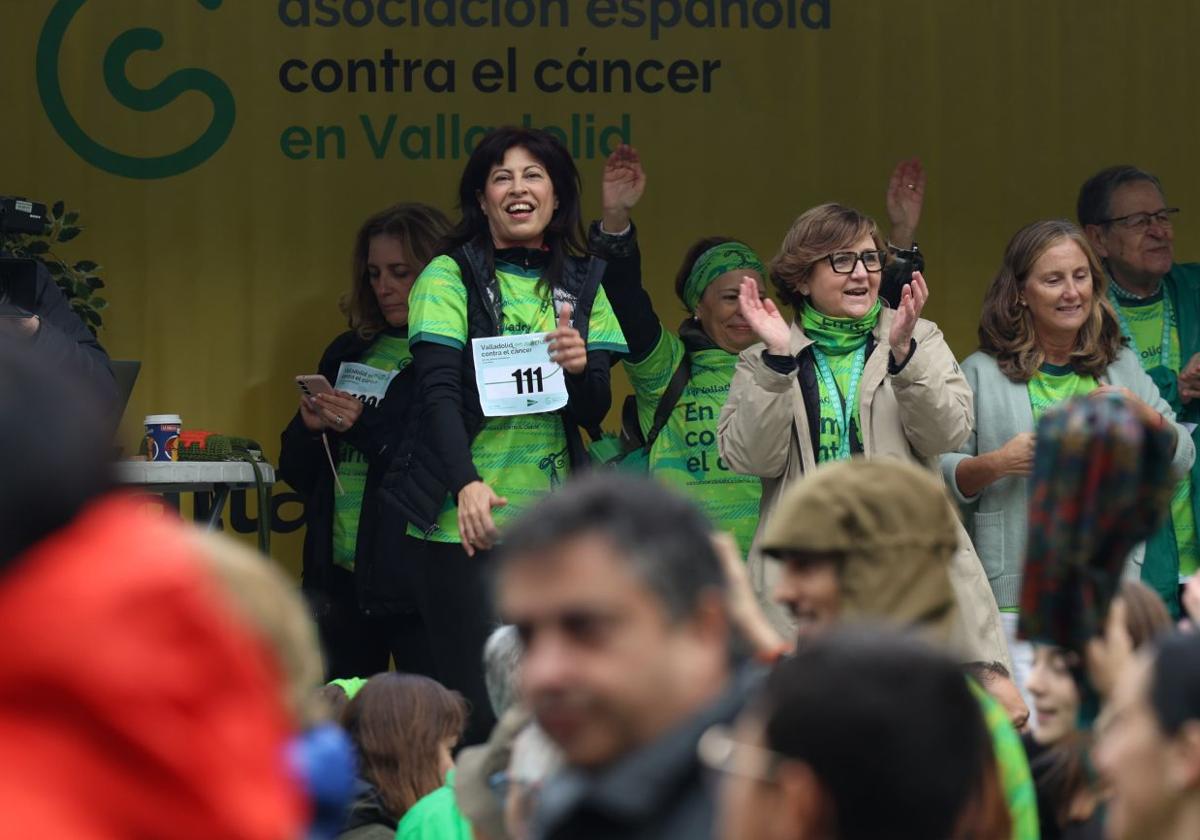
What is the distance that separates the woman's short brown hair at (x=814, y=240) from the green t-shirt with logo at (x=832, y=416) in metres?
0.31

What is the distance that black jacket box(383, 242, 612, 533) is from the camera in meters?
5.15

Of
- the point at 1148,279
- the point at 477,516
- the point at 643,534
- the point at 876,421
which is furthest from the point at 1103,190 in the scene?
the point at 643,534

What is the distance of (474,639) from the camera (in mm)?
5184

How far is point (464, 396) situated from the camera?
529cm

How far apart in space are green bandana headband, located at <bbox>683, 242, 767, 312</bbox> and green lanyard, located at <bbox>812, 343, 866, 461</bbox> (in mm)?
1133

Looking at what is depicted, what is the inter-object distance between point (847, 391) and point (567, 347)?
0.75 meters

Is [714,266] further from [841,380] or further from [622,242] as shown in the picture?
[841,380]

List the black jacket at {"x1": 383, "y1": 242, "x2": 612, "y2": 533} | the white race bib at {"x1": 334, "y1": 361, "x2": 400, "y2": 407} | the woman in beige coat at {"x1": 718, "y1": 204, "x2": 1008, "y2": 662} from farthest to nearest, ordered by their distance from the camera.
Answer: the white race bib at {"x1": 334, "y1": 361, "x2": 400, "y2": 407}
the black jacket at {"x1": 383, "y1": 242, "x2": 612, "y2": 533}
the woman in beige coat at {"x1": 718, "y1": 204, "x2": 1008, "y2": 662}

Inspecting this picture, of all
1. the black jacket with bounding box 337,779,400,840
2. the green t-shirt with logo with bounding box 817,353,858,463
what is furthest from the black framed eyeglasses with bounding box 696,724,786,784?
the green t-shirt with logo with bounding box 817,353,858,463

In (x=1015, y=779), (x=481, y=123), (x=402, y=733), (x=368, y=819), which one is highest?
(x=481, y=123)

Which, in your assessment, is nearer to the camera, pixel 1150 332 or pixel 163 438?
pixel 163 438

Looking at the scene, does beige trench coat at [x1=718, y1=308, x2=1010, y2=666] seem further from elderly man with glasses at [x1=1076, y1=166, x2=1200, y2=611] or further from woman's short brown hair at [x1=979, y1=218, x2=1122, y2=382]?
elderly man with glasses at [x1=1076, y1=166, x2=1200, y2=611]

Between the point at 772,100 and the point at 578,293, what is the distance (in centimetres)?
266

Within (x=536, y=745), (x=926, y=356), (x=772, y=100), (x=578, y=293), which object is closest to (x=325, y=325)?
(x=772, y=100)
